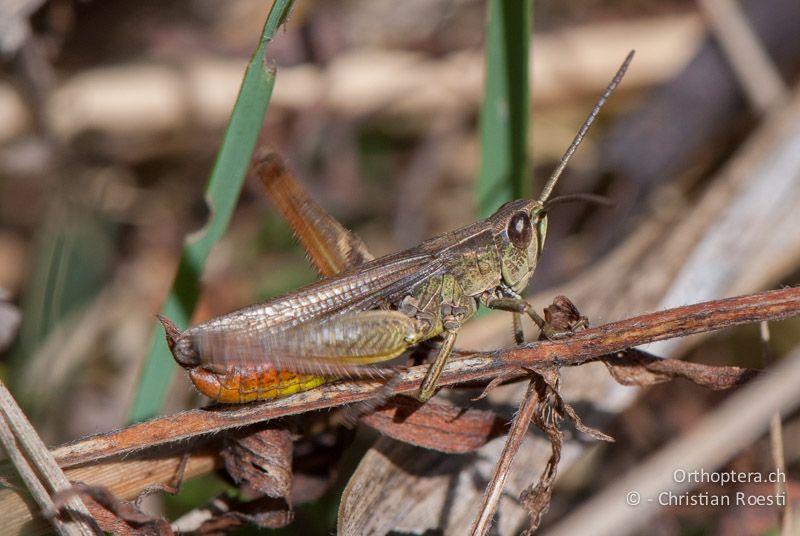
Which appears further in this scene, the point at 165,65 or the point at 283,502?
the point at 165,65

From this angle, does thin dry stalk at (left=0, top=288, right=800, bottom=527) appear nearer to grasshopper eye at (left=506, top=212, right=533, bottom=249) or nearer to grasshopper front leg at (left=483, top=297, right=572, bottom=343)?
grasshopper front leg at (left=483, top=297, right=572, bottom=343)

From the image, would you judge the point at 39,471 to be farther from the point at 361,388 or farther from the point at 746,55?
the point at 746,55

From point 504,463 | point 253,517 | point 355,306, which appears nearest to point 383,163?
point 355,306

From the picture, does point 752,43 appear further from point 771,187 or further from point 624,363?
point 624,363

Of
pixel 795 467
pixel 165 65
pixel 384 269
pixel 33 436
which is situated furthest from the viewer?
pixel 165 65

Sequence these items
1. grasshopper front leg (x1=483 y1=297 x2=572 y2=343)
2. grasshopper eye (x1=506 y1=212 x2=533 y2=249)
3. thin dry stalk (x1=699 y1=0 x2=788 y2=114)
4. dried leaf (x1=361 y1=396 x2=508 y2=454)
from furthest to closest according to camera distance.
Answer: thin dry stalk (x1=699 y1=0 x2=788 y2=114)
grasshopper eye (x1=506 y1=212 x2=533 y2=249)
grasshopper front leg (x1=483 y1=297 x2=572 y2=343)
dried leaf (x1=361 y1=396 x2=508 y2=454)

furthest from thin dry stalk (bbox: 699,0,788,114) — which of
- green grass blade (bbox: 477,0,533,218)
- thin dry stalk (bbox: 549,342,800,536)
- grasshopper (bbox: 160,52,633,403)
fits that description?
thin dry stalk (bbox: 549,342,800,536)

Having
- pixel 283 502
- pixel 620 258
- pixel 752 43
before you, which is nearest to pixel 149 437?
pixel 283 502
